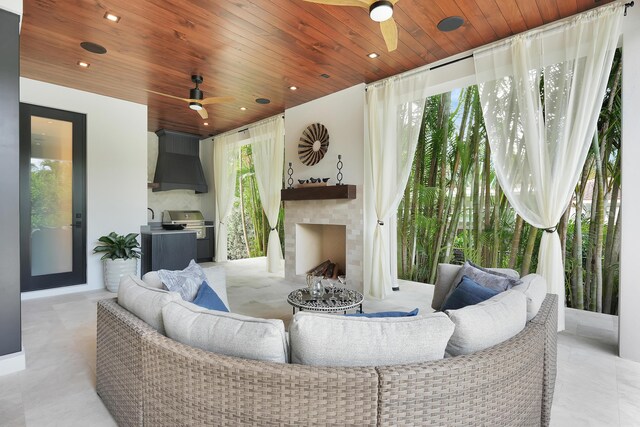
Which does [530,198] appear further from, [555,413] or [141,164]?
[141,164]

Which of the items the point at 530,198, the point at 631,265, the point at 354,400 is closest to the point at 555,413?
the point at 631,265

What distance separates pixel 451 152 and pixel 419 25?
2041mm

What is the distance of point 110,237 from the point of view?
15.4ft

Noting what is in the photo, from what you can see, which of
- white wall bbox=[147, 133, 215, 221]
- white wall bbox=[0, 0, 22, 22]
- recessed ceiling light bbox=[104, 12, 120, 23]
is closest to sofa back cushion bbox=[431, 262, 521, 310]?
recessed ceiling light bbox=[104, 12, 120, 23]

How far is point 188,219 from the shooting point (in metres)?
6.94

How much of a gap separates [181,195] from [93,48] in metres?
4.22

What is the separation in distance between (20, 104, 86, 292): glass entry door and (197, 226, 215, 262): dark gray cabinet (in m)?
2.55

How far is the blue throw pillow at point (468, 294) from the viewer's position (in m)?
1.91

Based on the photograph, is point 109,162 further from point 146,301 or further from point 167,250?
point 146,301

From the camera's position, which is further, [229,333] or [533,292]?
[533,292]

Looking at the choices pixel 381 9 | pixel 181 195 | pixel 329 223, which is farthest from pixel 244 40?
pixel 181 195

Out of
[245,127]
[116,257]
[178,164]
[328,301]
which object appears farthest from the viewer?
[178,164]

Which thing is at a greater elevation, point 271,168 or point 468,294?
point 271,168

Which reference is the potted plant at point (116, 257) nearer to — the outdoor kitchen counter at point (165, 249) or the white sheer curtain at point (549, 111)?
the outdoor kitchen counter at point (165, 249)
